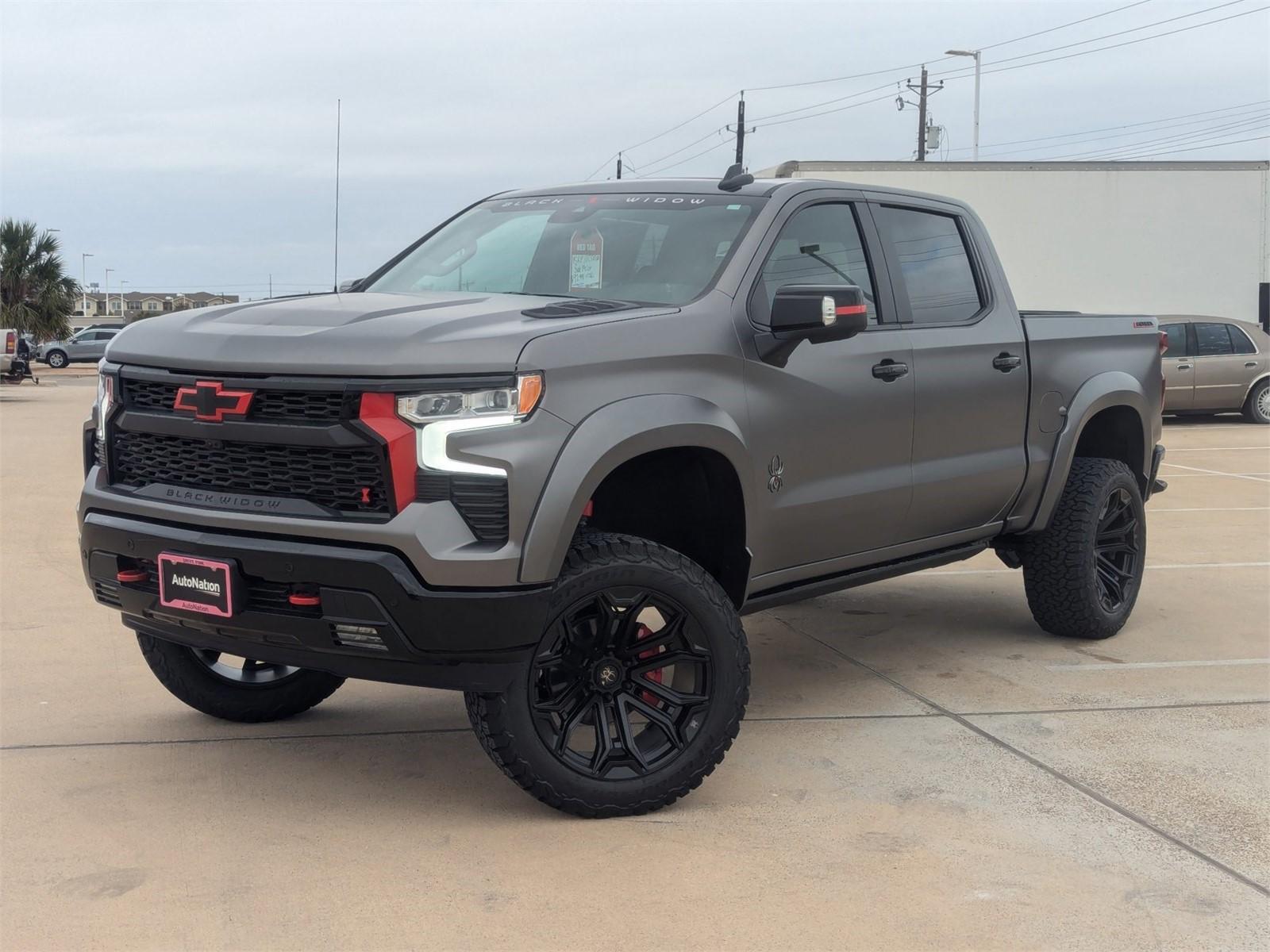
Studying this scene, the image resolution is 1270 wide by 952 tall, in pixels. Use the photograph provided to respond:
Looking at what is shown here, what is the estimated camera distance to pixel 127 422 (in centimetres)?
434

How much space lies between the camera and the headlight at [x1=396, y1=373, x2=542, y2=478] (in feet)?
12.5

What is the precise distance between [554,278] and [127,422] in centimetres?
158

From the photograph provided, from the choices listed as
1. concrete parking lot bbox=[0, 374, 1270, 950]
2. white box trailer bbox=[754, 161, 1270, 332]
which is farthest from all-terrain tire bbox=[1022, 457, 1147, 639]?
white box trailer bbox=[754, 161, 1270, 332]

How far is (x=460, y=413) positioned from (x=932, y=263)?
2796 millimetres

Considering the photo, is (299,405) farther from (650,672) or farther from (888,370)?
(888,370)

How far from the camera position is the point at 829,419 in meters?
4.98

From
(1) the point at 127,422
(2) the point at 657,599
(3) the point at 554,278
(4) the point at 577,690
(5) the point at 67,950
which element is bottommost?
(5) the point at 67,950

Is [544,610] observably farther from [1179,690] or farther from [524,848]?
[1179,690]

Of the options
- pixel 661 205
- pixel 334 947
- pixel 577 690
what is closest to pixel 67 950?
pixel 334 947

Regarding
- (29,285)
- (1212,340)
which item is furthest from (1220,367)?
(29,285)

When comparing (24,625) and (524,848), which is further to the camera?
(24,625)

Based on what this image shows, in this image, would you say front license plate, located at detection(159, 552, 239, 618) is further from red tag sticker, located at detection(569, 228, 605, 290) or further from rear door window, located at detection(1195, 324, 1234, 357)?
rear door window, located at detection(1195, 324, 1234, 357)

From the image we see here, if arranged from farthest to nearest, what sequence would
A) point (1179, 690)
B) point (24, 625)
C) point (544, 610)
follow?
1. point (24, 625)
2. point (1179, 690)
3. point (544, 610)

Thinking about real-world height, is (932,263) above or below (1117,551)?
above
